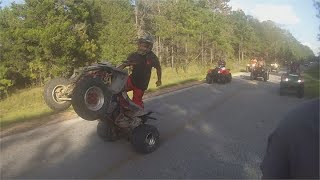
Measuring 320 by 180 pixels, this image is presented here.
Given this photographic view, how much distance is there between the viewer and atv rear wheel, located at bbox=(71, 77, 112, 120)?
691 cm

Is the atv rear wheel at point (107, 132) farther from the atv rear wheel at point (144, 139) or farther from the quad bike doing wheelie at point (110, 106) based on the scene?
the atv rear wheel at point (144, 139)

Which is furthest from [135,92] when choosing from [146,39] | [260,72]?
[260,72]

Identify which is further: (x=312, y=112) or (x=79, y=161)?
(x=79, y=161)

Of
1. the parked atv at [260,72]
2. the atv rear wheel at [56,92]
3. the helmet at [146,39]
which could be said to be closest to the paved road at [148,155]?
the atv rear wheel at [56,92]

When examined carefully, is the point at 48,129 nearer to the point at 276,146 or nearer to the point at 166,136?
the point at 166,136

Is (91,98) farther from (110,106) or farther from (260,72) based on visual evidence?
(260,72)

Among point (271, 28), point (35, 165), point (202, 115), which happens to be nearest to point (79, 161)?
point (35, 165)

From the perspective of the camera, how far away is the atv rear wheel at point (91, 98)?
22.7ft

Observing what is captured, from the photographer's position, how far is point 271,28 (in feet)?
341

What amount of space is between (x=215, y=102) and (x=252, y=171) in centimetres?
893

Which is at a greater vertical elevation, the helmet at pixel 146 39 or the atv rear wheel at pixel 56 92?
the helmet at pixel 146 39

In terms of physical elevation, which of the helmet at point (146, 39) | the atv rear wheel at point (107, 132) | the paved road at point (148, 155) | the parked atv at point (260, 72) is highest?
the helmet at point (146, 39)

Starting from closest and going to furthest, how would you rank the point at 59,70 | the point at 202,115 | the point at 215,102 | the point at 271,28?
the point at 202,115 < the point at 215,102 < the point at 59,70 < the point at 271,28

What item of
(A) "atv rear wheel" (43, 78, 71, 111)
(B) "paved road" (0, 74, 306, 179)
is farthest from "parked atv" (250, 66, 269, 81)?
(A) "atv rear wheel" (43, 78, 71, 111)
